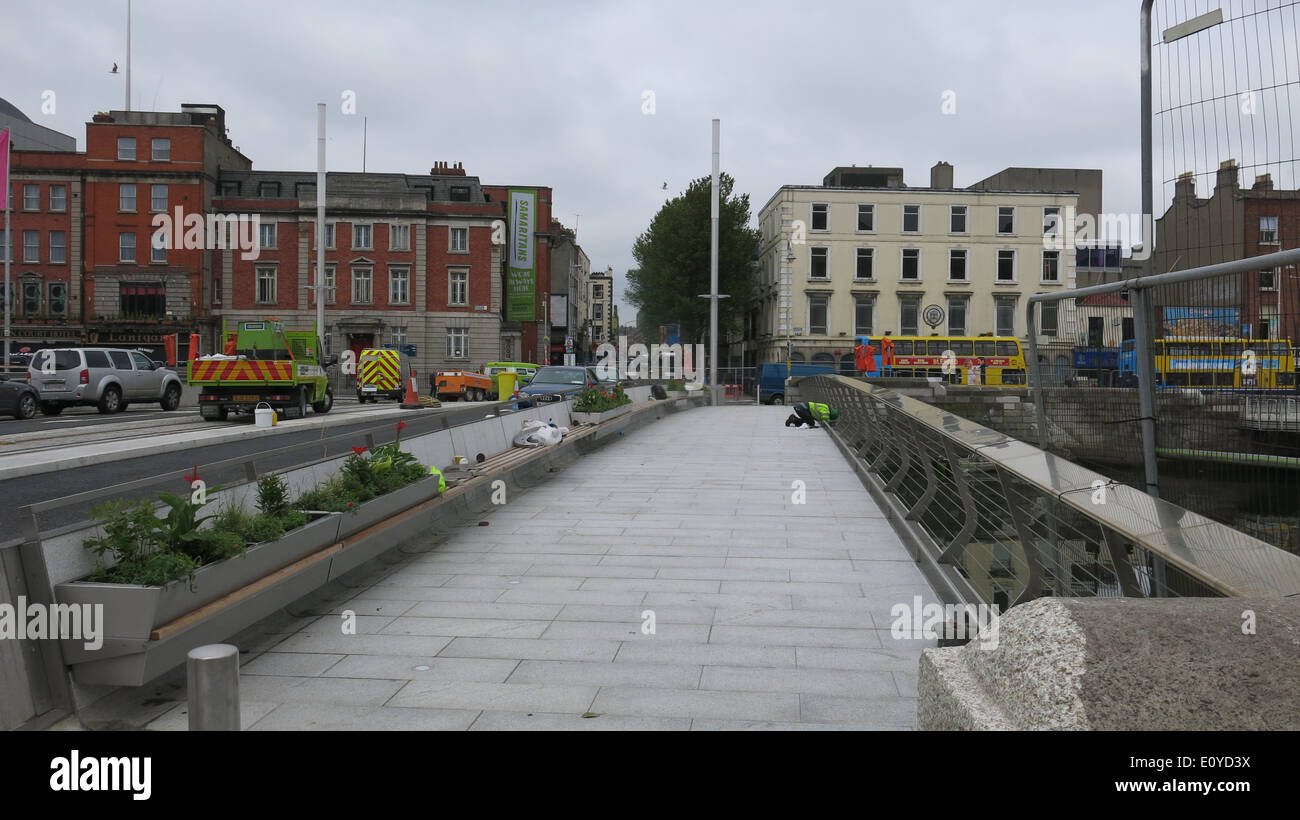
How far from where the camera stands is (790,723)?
15.2 ft

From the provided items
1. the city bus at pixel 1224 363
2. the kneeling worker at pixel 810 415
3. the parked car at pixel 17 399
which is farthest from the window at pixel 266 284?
the city bus at pixel 1224 363

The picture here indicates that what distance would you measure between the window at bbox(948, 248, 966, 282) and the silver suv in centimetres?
4870

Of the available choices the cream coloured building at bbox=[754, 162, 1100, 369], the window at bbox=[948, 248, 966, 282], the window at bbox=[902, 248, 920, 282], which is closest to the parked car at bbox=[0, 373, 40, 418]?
the cream coloured building at bbox=[754, 162, 1100, 369]

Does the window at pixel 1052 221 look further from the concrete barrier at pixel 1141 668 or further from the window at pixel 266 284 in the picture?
the concrete barrier at pixel 1141 668

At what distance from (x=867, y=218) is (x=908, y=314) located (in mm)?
6469

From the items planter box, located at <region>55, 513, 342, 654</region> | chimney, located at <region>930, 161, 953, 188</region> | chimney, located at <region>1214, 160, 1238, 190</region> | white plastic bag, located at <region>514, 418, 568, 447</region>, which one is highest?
chimney, located at <region>930, 161, 953, 188</region>

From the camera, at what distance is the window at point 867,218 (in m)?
65.0

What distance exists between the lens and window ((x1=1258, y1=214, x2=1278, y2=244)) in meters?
3.95

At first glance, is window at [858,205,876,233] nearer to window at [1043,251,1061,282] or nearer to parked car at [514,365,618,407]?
window at [1043,251,1061,282]

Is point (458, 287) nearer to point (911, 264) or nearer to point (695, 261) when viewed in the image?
point (695, 261)

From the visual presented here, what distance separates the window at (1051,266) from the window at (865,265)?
34.1 ft

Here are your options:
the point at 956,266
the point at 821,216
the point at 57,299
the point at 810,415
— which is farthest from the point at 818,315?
the point at 57,299
